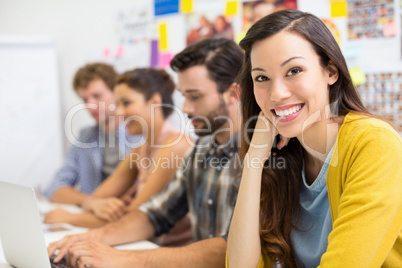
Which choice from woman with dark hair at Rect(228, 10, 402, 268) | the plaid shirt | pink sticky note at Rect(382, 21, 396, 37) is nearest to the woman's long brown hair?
woman with dark hair at Rect(228, 10, 402, 268)

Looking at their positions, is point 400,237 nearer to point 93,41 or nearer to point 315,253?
point 315,253

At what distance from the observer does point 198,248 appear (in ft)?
4.44

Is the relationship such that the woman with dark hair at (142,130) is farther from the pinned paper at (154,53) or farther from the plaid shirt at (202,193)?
the pinned paper at (154,53)

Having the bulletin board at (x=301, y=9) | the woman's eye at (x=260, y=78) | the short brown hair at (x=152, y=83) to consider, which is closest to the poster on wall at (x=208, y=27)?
A: the bulletin board at (x=301, y=9)

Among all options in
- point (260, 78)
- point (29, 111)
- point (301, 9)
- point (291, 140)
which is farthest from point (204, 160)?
point (29, 111)

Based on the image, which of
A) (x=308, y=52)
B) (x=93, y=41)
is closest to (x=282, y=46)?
(x=308, y=52)

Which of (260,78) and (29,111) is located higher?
(260,78)

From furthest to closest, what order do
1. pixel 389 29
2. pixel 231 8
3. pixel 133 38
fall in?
pixel 133 38
pixel 231 8
pixel 389 29

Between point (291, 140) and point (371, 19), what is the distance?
1.08 meters

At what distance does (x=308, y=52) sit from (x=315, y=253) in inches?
20.4

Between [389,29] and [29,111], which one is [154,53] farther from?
[389,29]

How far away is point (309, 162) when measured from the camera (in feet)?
4.05

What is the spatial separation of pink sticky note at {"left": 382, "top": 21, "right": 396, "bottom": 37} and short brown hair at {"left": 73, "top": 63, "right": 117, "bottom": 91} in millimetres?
1678

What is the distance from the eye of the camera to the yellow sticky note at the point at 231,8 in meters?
2.50
